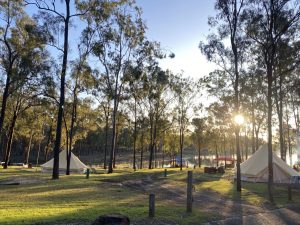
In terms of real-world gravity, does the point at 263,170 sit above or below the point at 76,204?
above

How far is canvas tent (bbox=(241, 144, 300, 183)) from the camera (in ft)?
114

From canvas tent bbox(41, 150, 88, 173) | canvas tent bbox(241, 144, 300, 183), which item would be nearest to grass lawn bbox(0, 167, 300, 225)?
canvas tent bbox(241, 144, 300, 183)

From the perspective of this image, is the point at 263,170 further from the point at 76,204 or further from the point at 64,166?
the point at 76,204

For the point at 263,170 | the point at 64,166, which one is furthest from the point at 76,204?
the point at 64,166

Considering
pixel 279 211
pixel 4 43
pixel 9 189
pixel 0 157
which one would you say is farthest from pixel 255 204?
pixel 0 157

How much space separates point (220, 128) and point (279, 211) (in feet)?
174

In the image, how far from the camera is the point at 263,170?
35.5 meters

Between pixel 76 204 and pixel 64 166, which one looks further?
pixel 64 166

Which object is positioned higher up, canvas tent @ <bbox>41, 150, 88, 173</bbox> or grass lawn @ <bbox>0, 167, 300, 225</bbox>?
canvas tent @ <bbox>41, 150, 88, 173</bbox>

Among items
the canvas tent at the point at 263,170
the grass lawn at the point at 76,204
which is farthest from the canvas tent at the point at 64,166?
the canvas tent at the point at 263,170

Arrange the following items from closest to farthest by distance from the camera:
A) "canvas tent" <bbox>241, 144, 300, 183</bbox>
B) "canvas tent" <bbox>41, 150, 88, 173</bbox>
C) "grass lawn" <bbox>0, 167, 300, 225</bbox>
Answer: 1. "grass lawn" <bbox>0, 167, 300, 225</bbox>
2. "canvas tent" <bbox>241, 144, 300, 183</bbox>
3. "canvas tent" <bbox>41, 150, 88, 173</bbox>

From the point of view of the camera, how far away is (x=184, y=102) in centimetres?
5809

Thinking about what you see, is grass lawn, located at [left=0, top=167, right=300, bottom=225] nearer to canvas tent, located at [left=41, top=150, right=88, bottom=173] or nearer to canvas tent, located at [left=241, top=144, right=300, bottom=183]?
canvas tent, located at [left=241, top=144, right=300, bottom=183]

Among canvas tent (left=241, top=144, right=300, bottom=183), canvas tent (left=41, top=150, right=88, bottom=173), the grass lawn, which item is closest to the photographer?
the grass lawn
